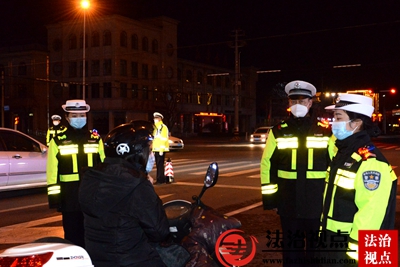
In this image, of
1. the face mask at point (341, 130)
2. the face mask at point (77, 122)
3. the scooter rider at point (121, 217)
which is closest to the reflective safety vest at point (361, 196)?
the face mask at point (341, 130)

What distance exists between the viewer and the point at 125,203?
9.10 feet

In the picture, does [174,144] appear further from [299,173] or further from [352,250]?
[352,250]

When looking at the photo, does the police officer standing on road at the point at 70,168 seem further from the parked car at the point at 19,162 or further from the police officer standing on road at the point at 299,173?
the parked car at the point at 19,162

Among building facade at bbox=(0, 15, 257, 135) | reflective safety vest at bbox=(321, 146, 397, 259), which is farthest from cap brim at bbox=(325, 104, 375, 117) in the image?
building facade at bbox=(0, 15, 257, 135)

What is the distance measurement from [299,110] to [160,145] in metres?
8.70

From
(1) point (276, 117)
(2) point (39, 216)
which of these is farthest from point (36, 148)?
(1) point (276, 117)

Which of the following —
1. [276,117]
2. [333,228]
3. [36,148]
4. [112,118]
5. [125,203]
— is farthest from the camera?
[276,117]

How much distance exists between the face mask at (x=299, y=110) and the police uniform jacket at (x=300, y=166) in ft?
0.17

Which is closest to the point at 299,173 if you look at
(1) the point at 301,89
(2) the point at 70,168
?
(1) the point at 301,89

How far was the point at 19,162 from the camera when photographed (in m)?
10.7

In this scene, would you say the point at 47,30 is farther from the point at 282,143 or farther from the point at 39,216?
the point at 282,143

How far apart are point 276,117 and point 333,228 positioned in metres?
95.4

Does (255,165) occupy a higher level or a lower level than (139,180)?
lower

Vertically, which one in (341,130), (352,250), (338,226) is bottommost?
(352,250)
